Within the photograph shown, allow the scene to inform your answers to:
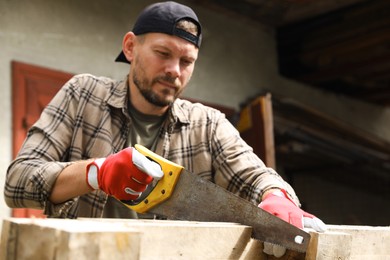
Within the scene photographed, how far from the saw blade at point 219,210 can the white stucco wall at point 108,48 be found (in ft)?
8.03

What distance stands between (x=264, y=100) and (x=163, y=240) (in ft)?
12.7

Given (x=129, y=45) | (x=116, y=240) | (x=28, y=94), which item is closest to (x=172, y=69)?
(x=129, y=45)

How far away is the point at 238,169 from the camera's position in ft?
8.29

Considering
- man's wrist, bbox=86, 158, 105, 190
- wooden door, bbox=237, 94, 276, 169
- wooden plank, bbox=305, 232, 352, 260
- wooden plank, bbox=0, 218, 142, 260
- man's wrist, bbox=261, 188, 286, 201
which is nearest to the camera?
wooden plank, bbox=0, 218, 142, 260

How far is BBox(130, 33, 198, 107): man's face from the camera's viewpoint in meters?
2.54

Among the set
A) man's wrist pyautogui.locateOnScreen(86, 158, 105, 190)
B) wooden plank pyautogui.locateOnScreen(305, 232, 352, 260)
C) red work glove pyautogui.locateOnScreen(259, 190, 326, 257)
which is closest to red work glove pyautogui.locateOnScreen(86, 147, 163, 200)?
man's wrist pyautogui.locateOnScreen(86, 158, 105, 190)

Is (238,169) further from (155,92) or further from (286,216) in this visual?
(286,216)

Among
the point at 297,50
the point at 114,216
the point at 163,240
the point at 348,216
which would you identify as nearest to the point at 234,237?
the point at 163,240

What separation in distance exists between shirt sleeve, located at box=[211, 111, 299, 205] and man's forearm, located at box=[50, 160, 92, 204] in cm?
73

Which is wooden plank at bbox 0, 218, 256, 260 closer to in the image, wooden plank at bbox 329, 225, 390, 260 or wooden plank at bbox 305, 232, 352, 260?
wooden plank at bbox 305, 232, 352, 260

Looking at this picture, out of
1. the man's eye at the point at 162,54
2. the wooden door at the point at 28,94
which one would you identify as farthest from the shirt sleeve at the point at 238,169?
the wooden door at the point at 28,94

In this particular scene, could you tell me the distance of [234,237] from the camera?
164 centimetres

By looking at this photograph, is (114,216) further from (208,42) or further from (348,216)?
(348,216)

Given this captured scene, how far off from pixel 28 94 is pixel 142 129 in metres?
1.86
